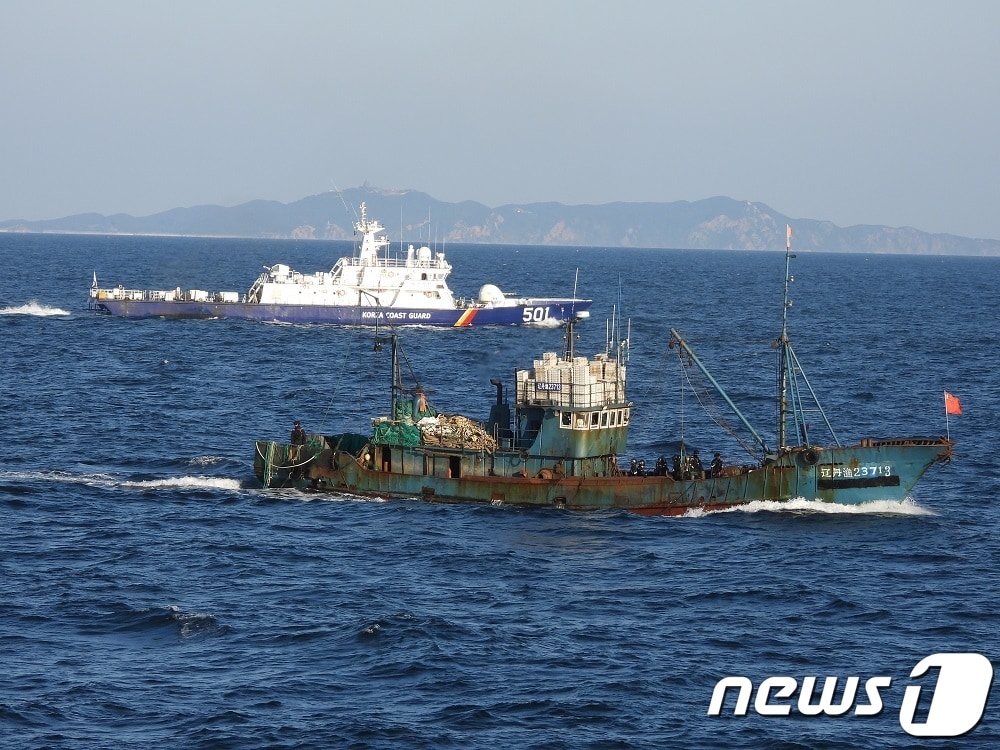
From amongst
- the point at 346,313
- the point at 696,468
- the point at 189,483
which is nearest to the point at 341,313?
the point at 346,313

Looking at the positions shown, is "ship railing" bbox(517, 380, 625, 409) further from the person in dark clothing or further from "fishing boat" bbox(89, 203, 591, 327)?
"fishing boat" bbox(89, 203, 591, 327)

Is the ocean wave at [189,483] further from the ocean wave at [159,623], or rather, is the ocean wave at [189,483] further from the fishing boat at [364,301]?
the fishing boat at [364,301]

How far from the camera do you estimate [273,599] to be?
1772 inches

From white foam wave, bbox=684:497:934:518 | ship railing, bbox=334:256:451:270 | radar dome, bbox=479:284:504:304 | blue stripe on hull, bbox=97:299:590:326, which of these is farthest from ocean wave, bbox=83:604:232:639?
radar dome, bbox=479:284:504:304

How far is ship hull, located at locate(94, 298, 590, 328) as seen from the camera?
132 m

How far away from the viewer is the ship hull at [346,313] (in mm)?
132125

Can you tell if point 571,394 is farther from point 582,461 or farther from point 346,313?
point 346,313

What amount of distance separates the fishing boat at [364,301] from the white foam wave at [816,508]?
245 ft

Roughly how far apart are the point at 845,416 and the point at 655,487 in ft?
96.8

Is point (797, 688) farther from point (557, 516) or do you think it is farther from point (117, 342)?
point (117, 342)

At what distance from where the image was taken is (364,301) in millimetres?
132625

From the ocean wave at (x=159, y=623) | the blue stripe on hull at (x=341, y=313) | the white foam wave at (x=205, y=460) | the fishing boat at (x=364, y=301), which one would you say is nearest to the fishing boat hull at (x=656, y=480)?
the white foam wave at (x=205, y=460)

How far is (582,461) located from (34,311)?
95.7 m

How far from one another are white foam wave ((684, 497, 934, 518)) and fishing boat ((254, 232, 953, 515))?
0.70 ft
